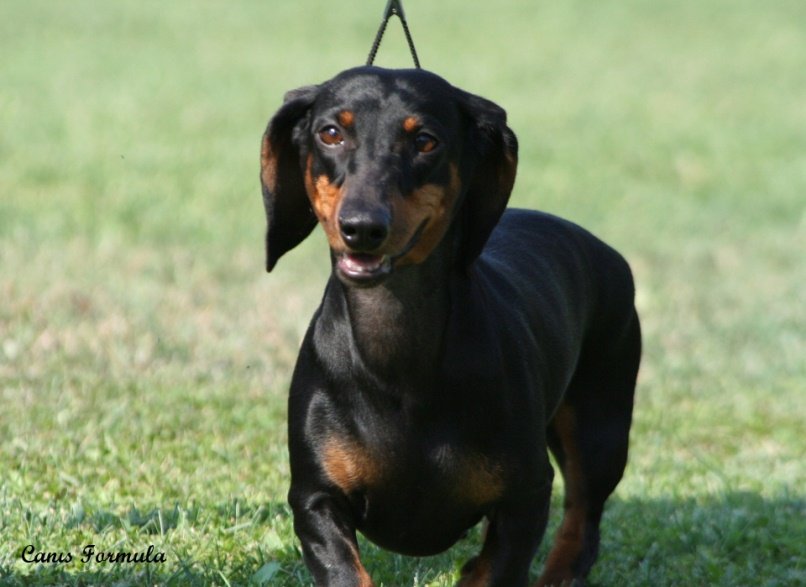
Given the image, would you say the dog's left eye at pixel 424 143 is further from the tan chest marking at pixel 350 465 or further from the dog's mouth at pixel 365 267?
the tan chest marking at pixel 350 465

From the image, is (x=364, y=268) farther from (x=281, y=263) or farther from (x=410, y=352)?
(x=281, y=263)

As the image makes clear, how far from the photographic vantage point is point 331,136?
4348 mm

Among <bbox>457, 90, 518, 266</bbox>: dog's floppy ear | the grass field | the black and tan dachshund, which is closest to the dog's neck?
the black and tan dachshund

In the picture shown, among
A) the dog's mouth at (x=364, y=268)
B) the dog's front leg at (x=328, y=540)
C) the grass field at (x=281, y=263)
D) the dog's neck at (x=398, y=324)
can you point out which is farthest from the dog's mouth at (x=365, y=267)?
the grass field at (x=281, y=263)

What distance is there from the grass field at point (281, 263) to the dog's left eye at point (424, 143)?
1594 millimetres

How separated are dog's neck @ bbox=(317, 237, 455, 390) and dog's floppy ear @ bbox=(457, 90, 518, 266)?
0.11m

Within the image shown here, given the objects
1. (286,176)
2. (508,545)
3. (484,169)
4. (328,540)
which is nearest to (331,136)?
(286,176)

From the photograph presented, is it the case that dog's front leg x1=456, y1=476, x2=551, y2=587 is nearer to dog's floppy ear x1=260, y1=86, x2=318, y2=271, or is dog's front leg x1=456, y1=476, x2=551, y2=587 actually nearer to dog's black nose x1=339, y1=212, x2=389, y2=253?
dog's black nose x1=339, y1=212, x2=389, y2=253

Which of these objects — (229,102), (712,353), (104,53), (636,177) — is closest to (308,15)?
(104,53)

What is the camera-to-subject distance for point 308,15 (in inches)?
1145

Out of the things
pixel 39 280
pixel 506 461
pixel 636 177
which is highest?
pixel 506 461

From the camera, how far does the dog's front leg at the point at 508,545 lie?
4520 mm

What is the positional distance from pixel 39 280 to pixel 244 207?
15.7ft

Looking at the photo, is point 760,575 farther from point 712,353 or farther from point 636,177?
point 636,177
